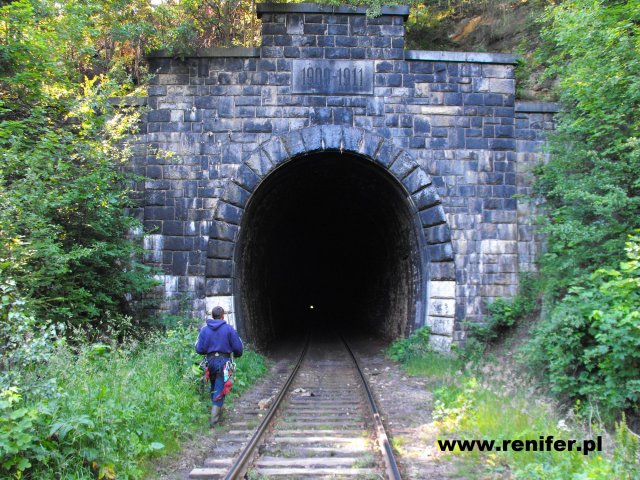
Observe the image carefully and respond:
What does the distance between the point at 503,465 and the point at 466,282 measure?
5.69m

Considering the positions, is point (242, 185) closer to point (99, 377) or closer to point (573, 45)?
point (99, 377)

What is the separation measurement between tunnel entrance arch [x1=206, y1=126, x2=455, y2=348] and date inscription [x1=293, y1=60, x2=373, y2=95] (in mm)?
810

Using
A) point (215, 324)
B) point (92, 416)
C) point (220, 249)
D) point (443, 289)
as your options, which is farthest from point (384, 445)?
point (220, 249)

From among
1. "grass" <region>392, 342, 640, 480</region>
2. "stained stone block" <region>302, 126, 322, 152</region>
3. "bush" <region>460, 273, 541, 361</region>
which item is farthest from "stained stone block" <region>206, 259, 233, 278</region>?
"bush" <region>460, 273, 541, 361</region>

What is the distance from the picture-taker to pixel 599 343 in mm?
6676

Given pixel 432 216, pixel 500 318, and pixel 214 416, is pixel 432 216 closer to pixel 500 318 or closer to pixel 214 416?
pixel 500 318

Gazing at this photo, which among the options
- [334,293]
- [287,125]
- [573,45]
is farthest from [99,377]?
[334,293]

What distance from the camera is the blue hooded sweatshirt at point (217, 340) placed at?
6.13m

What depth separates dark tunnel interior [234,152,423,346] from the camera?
10812 mm

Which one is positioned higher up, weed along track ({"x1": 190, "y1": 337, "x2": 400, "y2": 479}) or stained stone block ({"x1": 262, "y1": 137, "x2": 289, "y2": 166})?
stained stone block ({"x1": 262, "y1": 137, "x2": 289, "y2": 166})

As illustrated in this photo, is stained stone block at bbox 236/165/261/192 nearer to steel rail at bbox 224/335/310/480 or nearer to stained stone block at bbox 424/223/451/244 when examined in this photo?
stained stone block at bbox 424/223/451/244

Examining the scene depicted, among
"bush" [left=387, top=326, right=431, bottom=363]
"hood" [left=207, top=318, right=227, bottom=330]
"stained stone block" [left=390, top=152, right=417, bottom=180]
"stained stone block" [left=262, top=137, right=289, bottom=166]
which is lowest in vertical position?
"bush" [left=387, top=326, right=431, bottom=363]

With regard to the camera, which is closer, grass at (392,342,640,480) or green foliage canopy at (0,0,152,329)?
grass at (392,342,640,480)

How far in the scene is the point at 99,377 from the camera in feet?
17.3
